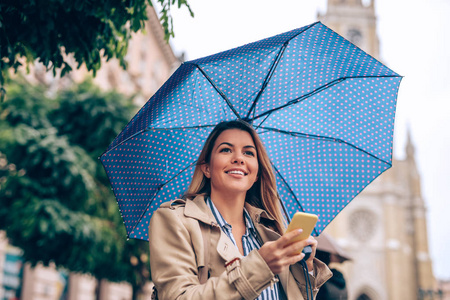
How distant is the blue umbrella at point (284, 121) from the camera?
281 cm

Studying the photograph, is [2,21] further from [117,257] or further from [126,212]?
[117,257]

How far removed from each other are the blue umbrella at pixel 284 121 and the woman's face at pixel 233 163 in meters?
0.51

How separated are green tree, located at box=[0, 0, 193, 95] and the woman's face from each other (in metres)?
1.93

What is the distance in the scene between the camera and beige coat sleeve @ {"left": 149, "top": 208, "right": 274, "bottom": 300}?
1.72m

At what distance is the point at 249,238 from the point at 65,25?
2653 millimetres

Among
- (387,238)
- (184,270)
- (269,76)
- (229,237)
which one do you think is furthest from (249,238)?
(387,238)

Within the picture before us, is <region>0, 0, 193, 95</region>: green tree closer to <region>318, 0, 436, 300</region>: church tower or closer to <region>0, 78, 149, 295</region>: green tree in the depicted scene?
<region>0, 78, 149, 295</region>: green tree

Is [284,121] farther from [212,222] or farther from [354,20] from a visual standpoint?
[354,20]

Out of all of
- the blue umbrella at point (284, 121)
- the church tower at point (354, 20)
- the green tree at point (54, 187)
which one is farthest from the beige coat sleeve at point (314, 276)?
the church tower at point (354, 20)

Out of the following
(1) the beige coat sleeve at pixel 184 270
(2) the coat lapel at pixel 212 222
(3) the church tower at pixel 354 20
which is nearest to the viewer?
(1) the beige coat sleeve at pixel 184 270

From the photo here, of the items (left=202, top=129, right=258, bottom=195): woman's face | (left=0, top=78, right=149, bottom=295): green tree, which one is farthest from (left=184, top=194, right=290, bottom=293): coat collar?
(left=0, top=78, right=149, bottom=295): green tree

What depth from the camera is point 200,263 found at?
1.96 m

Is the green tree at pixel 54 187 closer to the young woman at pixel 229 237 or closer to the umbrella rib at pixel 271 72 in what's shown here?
the umbrella rib at pixel 271 72

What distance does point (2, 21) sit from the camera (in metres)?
3.65
